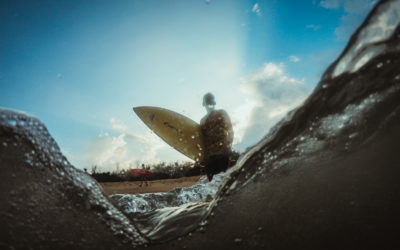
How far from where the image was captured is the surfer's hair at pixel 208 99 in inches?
238

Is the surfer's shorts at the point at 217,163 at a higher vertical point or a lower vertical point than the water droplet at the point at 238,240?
higher

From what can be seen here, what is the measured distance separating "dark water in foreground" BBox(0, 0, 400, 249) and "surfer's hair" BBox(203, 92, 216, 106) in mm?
3771

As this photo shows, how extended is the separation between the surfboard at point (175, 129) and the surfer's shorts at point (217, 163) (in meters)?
0.92

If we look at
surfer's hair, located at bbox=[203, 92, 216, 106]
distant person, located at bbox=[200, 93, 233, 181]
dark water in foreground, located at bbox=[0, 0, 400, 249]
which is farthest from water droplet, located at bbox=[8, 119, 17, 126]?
surfer's hair, located at bbox=[203, 92, 216, 106]

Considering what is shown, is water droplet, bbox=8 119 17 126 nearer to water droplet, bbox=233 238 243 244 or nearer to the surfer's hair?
water droplet, bbox=233 238 243 244

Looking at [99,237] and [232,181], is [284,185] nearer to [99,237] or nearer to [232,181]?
[232,181]

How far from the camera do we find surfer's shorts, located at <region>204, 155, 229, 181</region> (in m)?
5.65

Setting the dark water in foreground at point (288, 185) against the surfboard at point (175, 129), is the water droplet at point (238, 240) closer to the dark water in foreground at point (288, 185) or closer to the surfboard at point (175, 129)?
the dark water in foreground at point (288, 185)

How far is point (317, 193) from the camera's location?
6.49ft

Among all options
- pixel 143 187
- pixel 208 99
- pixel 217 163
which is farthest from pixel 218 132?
pixel 143 187

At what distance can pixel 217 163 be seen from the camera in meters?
5.68

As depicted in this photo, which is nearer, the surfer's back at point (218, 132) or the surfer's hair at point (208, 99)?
the surfer's back at point (218, 132)

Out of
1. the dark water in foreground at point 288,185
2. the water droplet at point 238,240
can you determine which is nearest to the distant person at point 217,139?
the dark water in foreground at point 288,185

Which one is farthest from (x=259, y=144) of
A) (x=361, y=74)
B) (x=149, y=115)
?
(x=149, y=115)
